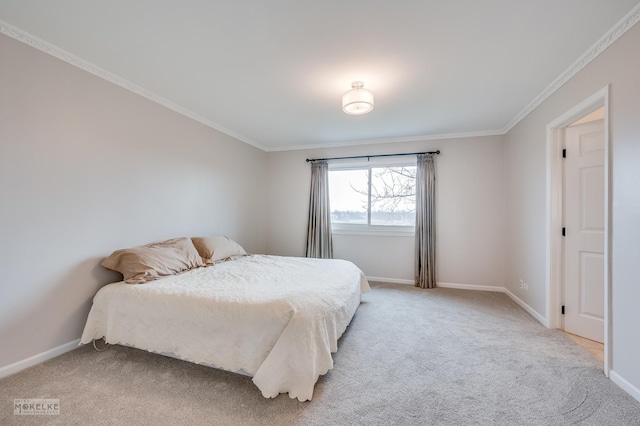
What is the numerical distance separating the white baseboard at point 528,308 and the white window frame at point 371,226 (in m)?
1.57

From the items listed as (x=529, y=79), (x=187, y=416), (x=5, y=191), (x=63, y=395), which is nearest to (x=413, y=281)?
(x=529, y=79)

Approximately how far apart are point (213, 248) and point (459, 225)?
3.76 m

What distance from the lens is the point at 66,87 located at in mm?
2199

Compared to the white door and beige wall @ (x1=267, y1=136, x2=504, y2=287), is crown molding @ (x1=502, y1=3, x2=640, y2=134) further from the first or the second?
beige wall @ (x1=267, y1=136, x2=504, y2=287)

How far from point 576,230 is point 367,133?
→ 112 inches

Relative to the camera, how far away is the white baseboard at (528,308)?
2774mm

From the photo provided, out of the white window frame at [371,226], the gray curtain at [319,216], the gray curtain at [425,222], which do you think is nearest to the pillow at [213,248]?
the gray curtain at [319,216]

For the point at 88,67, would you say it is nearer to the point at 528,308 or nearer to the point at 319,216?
the point at 319,216

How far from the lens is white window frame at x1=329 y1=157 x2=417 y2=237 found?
4.43 m

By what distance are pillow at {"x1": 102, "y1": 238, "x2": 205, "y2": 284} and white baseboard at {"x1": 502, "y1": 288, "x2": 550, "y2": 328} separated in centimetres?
389

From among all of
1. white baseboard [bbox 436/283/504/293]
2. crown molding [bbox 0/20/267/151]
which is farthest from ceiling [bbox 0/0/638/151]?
white baseboard [bbox 436/283/504/293]

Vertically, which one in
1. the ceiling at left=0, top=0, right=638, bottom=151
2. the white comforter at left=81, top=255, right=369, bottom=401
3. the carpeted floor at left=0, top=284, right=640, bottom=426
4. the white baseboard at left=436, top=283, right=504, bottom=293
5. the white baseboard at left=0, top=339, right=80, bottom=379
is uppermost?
the ceiling at left=0, top=0, right=638, bottom=151

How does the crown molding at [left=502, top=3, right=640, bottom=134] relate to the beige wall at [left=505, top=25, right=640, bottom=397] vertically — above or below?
above

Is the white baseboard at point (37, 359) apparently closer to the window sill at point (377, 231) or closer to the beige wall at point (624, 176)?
the window sill at point (377, 231)
